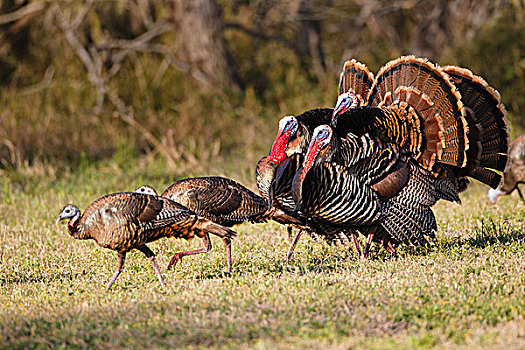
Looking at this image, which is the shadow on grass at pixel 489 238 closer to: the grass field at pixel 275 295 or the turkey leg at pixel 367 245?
the grass field at pixel 275 295

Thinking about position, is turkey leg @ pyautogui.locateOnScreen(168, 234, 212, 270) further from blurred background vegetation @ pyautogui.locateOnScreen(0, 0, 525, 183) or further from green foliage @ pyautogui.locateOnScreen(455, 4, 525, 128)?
green foliage @ pyautogui.locateOnScreen(455, 4, 525, 128)

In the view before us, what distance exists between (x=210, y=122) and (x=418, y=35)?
24.7 ft

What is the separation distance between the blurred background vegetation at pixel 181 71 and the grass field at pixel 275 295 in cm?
411

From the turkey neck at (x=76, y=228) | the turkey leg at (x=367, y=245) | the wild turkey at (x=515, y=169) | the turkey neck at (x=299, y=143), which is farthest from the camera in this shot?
the wild turkey at (x=515, y=169)

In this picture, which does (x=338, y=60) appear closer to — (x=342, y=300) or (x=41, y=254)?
(x=41, y=254)

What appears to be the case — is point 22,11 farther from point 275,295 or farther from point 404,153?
point 275,295

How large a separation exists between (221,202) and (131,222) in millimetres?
1129

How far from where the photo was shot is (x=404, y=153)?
620 centimetres

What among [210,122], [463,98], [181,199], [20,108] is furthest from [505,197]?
[20,108]

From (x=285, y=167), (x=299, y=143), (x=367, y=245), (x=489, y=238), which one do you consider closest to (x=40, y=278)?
(x=285, y=167)

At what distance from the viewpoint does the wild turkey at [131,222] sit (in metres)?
5.43

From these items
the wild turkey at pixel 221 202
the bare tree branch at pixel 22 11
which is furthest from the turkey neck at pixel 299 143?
the bare tree branch at pixel 22 11

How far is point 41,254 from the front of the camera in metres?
6.96

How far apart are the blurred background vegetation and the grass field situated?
13.5ft
